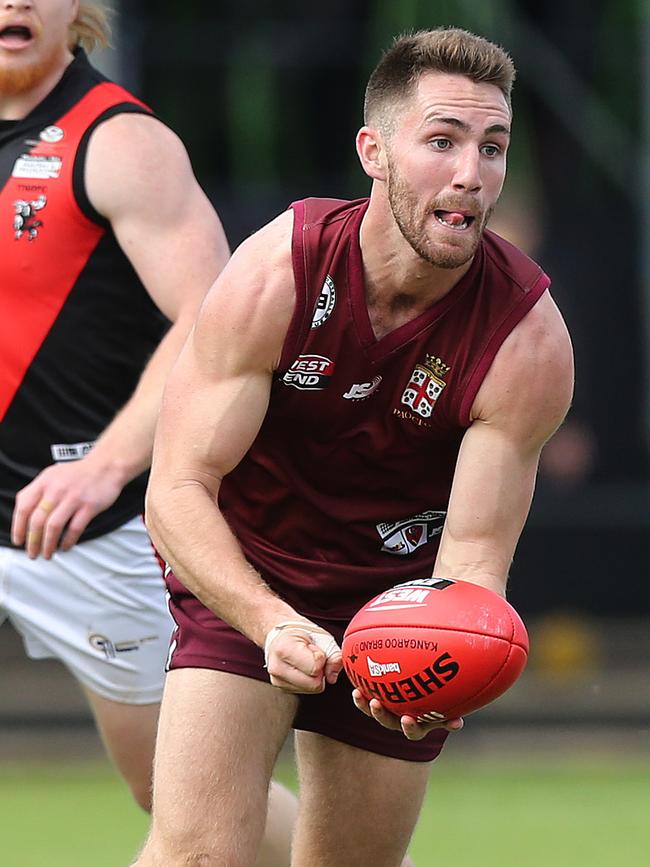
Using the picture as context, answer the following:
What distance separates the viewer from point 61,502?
536cm

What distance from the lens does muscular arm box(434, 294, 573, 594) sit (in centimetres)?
469

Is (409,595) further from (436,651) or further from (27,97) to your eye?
(27,97)

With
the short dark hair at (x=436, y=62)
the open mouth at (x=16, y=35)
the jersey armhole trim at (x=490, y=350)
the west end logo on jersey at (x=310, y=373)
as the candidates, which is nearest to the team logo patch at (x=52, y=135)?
the open mouth at (x=16, y=35)

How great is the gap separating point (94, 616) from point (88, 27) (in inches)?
69.7

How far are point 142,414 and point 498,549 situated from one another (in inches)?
46.2

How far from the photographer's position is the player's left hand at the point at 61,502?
17.6 ft

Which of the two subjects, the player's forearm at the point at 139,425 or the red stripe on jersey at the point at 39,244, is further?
A: the red stripe on jersey at the point at 39,244

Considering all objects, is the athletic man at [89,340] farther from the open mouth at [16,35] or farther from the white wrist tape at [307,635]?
the white wrist tape at [307,635]

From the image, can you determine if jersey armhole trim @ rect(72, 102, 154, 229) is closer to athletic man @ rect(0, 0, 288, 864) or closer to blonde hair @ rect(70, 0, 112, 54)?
athletic man @ rect(0, 0, 288, 864)

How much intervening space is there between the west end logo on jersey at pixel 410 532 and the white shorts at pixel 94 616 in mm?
928

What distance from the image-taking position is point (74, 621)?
18.5 feet

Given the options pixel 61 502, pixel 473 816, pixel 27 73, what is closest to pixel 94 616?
pixel 61 502

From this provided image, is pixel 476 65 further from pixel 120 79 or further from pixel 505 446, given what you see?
pixel 120 79

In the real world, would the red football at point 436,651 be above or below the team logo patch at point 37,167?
below
